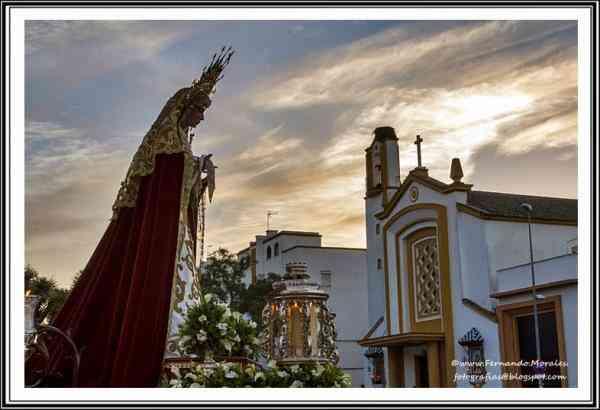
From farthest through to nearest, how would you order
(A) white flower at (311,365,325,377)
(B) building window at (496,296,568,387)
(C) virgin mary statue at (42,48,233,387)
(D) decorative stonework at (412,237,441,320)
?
(D) decorative stonework at (412,237,441,320) < (B) building window at (496,296,568,387) < (C) virgin mary statue at (42,48,233,387) < (A) white flower at (311,365,325,377)

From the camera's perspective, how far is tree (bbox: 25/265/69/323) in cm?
742

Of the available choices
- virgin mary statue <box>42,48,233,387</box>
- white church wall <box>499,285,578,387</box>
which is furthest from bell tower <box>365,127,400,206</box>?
virgin mary statue <box>42,48,233,387</box>

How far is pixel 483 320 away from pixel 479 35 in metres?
5.75

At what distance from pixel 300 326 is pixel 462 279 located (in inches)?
378

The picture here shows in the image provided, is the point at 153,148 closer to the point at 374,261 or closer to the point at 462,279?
the point at 462,279

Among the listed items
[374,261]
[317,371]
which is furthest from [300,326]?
[374,261]

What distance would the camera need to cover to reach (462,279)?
1416cm

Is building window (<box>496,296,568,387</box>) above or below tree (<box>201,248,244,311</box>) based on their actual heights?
below

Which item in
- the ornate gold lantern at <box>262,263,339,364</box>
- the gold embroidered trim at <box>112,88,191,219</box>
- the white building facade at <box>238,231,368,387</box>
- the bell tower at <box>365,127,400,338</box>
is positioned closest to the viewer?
the ornate gold lantern at <box>262,263,339,364</box>

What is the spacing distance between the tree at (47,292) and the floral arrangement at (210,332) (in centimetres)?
209

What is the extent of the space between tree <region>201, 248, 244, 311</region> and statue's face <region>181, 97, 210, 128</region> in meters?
12.2

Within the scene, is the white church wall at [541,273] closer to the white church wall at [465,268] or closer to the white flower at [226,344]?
the white church wall at [465,268]

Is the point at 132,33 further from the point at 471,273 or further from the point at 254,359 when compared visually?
the point at 471,273

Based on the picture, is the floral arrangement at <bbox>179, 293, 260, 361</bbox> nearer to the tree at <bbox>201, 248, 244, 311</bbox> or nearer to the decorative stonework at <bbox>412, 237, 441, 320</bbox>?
the decorative stonework at <bbox>412, 237, 441, 320</bbox>
